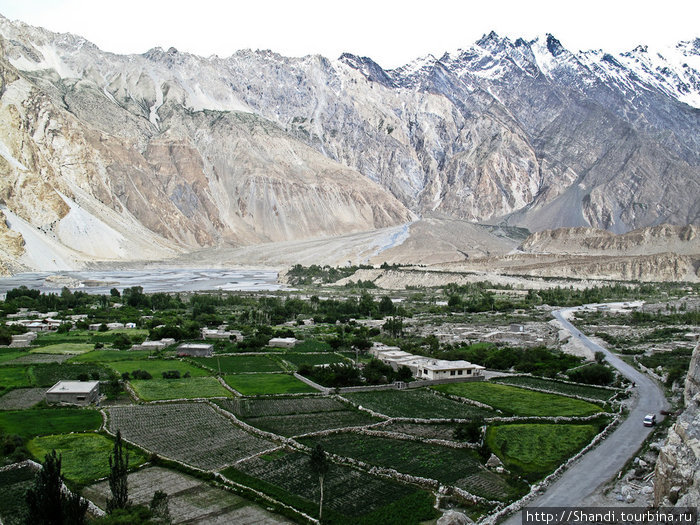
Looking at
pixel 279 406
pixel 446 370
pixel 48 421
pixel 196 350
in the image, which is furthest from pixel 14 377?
pixel 446 370

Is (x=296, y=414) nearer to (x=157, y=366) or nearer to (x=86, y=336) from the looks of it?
(x=157, y=366)

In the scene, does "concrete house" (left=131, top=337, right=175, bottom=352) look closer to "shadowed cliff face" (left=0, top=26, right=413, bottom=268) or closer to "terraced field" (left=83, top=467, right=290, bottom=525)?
"terraced field" (left=83, top=467, right=290, bottom=525)

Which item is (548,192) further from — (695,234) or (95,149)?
(95,149)

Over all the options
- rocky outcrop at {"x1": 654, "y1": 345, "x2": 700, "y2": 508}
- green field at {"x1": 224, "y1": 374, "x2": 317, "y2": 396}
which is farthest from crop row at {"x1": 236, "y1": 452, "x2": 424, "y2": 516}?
green field at {"x1": 224, "y1": 374, "x2": 317, "y2": 396}

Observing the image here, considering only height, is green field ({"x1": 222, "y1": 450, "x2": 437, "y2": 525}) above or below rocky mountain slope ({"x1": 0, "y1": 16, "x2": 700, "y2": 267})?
below

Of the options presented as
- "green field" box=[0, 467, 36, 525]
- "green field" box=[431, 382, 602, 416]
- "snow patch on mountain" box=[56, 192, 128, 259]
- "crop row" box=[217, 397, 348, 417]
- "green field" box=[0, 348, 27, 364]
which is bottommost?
"green field" box=[431, 382, 602, 416]

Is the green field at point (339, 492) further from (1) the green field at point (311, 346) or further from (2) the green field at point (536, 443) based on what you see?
(1) the green field at point (311, 346)

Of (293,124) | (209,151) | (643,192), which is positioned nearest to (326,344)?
(209,151)
